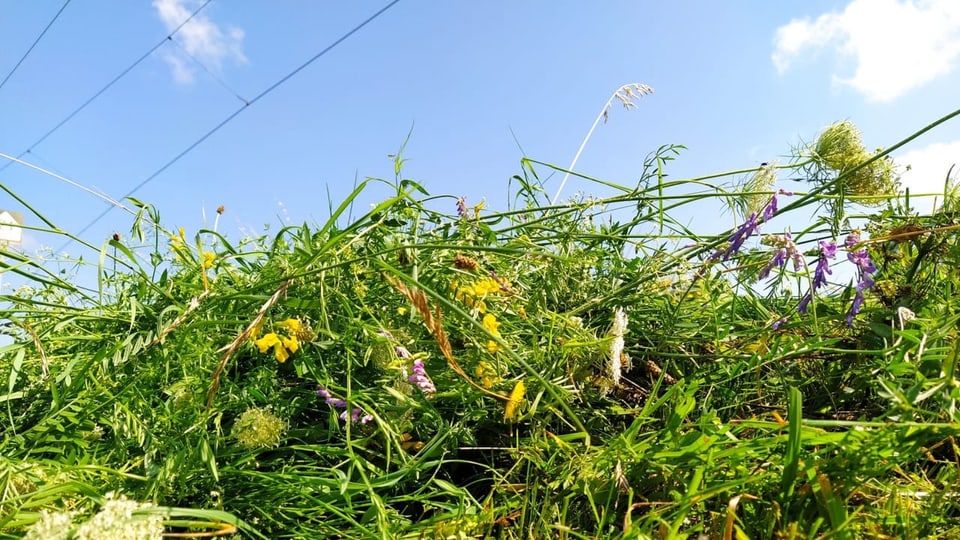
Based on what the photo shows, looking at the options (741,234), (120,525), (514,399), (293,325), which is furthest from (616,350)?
A: (120,525)

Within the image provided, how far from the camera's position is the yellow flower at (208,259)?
83cm

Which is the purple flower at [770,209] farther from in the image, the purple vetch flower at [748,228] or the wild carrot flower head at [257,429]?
the wild carrot flower head at [257,429]

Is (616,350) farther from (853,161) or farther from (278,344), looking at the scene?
(853,161)

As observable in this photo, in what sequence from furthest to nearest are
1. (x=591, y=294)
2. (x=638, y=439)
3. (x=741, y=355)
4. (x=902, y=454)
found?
(x=591, y=294) < (x=741, y=355) < (x=638, y=439) < (x=902, y=454)

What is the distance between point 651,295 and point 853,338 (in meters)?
0.26

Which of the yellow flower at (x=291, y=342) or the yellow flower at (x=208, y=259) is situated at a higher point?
the yellow flower at (x=208, y=259)

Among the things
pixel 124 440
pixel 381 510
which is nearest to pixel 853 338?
pixel 381 510

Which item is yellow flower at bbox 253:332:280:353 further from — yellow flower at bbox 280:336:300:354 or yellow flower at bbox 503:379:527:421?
yellow flower at bbox 503:379:527:421

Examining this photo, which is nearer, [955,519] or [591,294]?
[955,519]

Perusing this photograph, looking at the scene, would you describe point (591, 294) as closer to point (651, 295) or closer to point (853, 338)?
point (651, 295)

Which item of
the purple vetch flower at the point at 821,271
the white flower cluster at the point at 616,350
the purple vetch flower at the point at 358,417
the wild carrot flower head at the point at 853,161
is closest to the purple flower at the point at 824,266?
the purple vetch flower at the point at 821,271

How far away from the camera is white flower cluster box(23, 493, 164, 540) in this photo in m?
0.47

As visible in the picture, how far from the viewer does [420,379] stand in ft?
2.41

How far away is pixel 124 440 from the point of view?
0.72 meters
